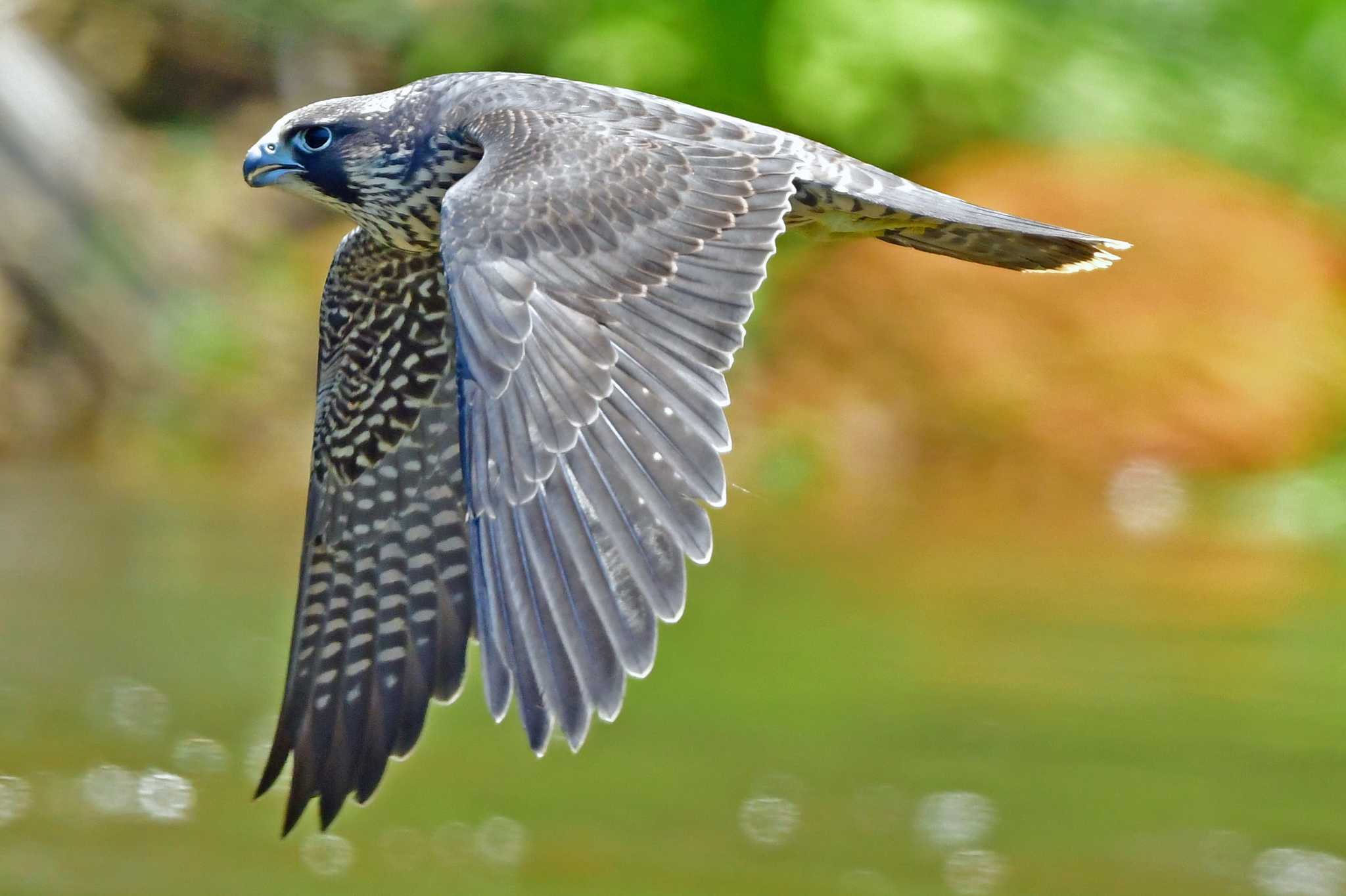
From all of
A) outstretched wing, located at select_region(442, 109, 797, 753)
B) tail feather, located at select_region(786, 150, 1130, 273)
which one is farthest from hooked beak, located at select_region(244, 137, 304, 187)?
tail feather, located at select_region(786, 150, 1130, 273)

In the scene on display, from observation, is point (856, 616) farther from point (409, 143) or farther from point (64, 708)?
point (409, 143)

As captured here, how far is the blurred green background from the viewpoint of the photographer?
536 centimetres

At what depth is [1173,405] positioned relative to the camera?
9.80 meters

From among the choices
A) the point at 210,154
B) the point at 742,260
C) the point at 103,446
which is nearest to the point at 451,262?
the point at 742,260

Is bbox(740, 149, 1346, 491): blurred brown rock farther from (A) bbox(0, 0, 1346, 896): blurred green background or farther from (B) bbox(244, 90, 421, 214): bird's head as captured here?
(B) bbox(244, 90, 421, 214): bird's head

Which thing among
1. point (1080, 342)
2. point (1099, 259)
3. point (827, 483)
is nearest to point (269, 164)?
point (1099, 259)

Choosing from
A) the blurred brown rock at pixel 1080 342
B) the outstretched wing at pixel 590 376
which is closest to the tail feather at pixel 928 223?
the outstretched wing at pixel 590 376

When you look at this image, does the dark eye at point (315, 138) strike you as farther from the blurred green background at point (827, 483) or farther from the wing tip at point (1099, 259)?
the blurred green background at point (827, 483)

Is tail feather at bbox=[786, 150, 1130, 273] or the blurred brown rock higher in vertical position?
the blurred brown rock

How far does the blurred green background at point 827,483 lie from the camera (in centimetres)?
536

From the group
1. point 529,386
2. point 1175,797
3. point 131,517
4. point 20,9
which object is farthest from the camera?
point 20,9

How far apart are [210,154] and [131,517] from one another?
123 inches

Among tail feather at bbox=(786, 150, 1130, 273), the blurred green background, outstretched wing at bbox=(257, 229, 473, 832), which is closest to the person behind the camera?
tail feather at bbox=(786, 150, 1130, 273)

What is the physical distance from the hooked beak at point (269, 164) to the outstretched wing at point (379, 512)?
22 cm
